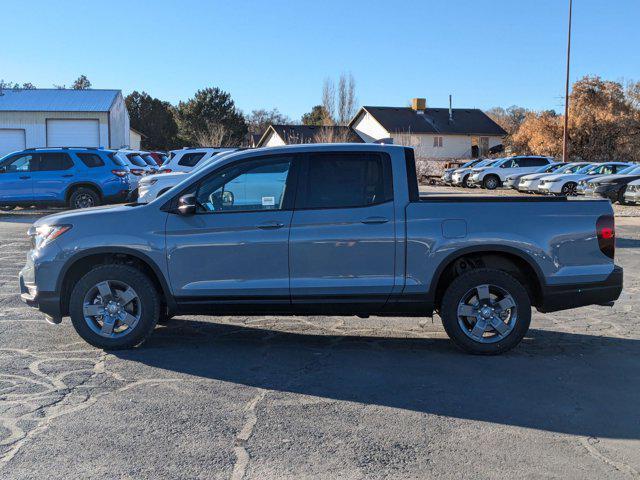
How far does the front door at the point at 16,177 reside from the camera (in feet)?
63.9

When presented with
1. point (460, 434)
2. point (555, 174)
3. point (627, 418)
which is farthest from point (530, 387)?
point (555, 174)

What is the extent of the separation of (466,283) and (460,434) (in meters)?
1.90

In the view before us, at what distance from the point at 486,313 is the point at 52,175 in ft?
54.1

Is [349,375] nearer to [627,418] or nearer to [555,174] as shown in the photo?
[627,418]

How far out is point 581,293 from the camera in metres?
6.00

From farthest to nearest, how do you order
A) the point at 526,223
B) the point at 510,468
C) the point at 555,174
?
the point at 555,174, the point at 526,223, the point at 510,468

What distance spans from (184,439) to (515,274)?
11.4 ft

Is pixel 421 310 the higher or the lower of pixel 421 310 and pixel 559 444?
the higher

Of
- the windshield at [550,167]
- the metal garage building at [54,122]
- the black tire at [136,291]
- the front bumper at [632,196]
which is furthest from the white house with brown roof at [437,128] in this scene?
the black tire at [136,291]

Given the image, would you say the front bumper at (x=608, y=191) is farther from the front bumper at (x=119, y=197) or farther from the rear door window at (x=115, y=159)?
the rear door window at (x=115, y=159)

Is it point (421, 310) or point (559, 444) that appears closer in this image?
point (559, 444)

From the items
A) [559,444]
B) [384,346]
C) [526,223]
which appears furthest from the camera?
[384,346]

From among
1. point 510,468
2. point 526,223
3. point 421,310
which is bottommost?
point 510,468

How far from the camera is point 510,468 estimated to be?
384cm
